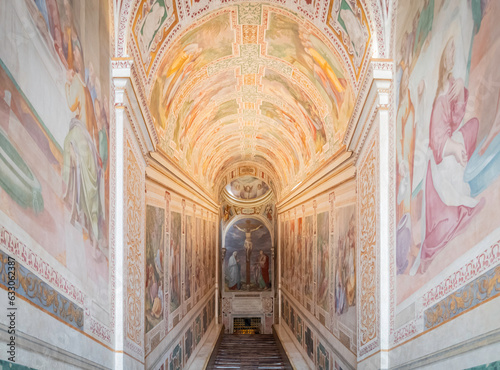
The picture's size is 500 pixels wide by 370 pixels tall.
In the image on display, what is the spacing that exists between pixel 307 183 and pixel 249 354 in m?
11.7

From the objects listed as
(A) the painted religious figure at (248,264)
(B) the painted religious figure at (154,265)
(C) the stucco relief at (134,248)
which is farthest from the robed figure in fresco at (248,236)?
(C) the stucco relief at (134,248)

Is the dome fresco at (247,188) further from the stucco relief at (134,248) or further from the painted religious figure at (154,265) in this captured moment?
the stucco relief at (134,248)

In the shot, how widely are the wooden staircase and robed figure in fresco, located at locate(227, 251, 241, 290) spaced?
15.0 ft

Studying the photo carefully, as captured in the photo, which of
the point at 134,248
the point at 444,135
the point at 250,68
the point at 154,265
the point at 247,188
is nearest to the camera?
the point at 444,135

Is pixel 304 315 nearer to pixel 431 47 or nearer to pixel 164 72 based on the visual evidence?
pixel 164 72

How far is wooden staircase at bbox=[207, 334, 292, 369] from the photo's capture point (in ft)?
64.6

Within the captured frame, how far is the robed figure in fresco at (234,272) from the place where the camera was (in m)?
30.8

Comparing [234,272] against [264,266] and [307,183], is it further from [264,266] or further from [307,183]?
[307,183]

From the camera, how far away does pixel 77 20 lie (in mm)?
5195

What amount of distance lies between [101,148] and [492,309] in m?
5.51

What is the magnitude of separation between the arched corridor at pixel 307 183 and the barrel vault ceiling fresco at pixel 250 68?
7cm

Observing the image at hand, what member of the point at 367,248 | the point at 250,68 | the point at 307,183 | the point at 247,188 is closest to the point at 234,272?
the point at 247,188

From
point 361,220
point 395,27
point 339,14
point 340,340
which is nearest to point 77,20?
point 395,27

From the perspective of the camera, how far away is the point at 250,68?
535 inches
